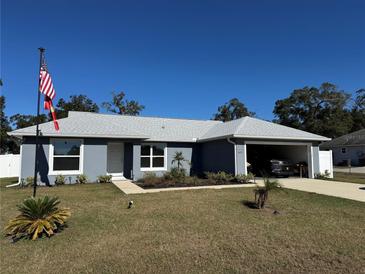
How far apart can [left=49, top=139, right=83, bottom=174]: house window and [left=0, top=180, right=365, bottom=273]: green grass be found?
216 inches

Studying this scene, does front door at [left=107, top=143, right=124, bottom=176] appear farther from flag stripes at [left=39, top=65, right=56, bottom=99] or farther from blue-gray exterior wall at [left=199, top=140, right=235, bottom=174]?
flag stripes at [left=39, top=65, right=56, bottom=99]

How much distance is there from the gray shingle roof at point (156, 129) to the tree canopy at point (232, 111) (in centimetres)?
3089

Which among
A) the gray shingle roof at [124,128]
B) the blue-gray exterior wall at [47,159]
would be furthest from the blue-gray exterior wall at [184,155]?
the blue-gray exterior wall at [47,159]

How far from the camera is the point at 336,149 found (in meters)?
36.8

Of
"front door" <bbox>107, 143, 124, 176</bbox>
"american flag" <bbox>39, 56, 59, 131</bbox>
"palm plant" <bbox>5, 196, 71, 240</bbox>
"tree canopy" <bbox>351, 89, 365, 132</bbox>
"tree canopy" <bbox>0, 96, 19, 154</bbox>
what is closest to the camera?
"palm plant" <bbox>5, 196, 71, 240</bbox>

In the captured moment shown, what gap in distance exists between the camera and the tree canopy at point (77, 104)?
41.9 m

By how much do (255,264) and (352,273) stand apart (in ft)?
4.49

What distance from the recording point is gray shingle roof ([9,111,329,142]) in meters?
14.0

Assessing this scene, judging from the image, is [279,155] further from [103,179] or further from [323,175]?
[103,179]

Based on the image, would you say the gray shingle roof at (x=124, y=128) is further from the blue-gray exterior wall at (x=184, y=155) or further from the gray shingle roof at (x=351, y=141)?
the gray shingle roof at (x=351, y=141)

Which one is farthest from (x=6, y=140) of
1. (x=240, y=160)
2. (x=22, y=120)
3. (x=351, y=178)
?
Result: (x=351, y=178)

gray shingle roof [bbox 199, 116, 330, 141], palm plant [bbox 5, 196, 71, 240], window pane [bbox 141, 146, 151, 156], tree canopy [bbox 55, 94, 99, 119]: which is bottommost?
palm plant [bbox 5, 196, 71, 240]

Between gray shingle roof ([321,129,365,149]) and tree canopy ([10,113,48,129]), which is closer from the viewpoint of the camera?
gray shingle roof ([321,129,365,149])

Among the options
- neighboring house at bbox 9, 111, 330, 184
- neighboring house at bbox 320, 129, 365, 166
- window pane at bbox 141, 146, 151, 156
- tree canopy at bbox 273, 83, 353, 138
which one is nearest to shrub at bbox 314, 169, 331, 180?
neighboring house at bbox 9, 111, 330, 184
